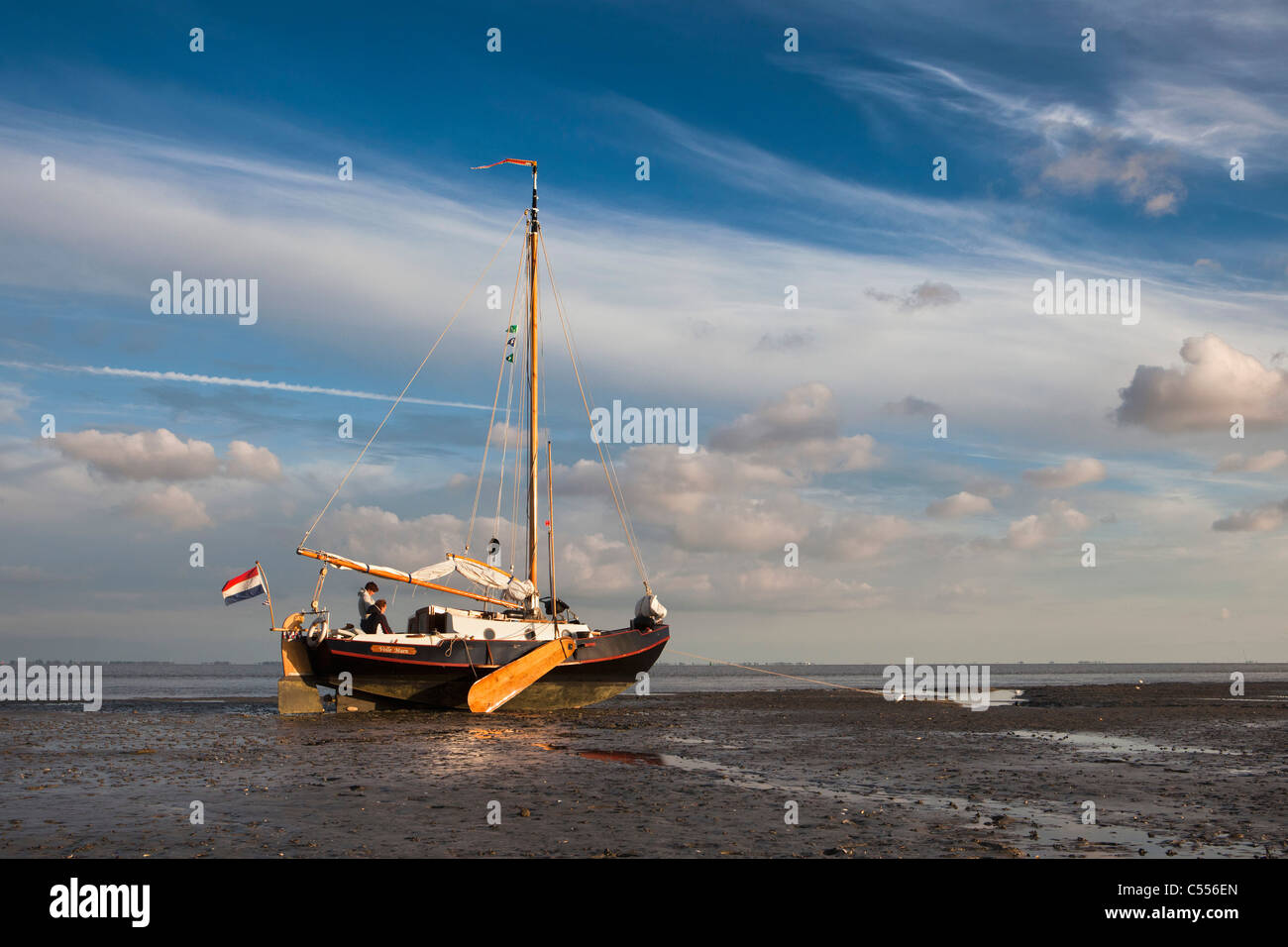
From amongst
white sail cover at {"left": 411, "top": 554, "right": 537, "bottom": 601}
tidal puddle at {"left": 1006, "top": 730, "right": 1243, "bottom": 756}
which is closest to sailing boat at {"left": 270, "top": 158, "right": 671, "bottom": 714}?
white sail cover at {"left": 411, "top": 554, "right": 537, "bottom": 601}

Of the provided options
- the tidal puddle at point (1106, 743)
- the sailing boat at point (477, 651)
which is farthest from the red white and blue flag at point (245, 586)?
the tidal puddle at point (1106, 743)

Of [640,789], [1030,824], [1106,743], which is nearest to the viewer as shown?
[1030,824]

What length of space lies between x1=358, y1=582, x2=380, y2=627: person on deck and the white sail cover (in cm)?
171

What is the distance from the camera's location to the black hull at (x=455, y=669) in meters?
36.3

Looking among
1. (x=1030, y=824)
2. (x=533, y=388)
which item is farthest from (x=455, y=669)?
(x=1030, y=824)

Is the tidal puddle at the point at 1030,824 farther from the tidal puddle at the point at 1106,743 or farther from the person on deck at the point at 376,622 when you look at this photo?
the person on deck at the point at 376,622

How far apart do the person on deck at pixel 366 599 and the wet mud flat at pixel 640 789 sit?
4680 mm

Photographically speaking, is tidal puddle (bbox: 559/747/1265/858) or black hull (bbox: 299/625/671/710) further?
black hull (bbox: 299/625/671/710)

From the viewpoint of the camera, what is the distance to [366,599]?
38000 mm

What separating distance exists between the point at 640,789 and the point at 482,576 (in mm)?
24081

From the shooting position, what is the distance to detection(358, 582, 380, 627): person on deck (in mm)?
37875

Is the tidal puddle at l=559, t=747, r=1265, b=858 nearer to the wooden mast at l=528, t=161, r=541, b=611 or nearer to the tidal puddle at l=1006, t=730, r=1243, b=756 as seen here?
the tidal puddle at l=1006, t=730, r=1243, b=756

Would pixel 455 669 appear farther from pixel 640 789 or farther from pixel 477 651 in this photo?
pixel 640 789
